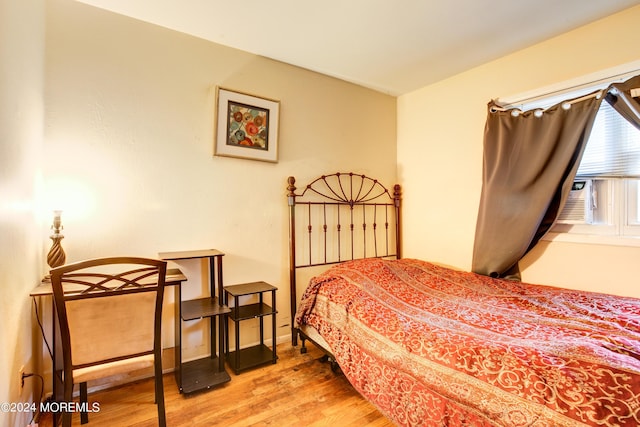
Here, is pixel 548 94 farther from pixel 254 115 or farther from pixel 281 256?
pixel 281 256

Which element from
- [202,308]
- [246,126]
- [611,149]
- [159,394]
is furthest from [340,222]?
[611,149]

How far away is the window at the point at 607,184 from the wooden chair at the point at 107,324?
261cm

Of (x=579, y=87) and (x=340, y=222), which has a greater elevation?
(x=579, y=87)

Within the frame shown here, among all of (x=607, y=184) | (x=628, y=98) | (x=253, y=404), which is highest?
(x=628, y=98)

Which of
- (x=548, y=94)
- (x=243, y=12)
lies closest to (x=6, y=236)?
(x=243, y=12)

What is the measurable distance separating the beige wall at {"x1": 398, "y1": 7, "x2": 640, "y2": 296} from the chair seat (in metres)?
2.49

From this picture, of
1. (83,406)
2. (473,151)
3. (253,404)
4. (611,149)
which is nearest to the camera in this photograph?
(83,406)

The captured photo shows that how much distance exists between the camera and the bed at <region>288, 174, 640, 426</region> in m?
0.98

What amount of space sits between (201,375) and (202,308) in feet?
1.45

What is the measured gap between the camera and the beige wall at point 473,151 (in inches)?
76.5

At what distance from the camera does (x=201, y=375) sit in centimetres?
202

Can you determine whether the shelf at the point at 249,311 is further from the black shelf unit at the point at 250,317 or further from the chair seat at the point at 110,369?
the chair seat at the point at 110,369

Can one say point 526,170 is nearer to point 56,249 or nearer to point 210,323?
point 210,323

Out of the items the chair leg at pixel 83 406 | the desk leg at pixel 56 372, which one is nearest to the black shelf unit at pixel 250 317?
the chair leg at pixel 83 406
